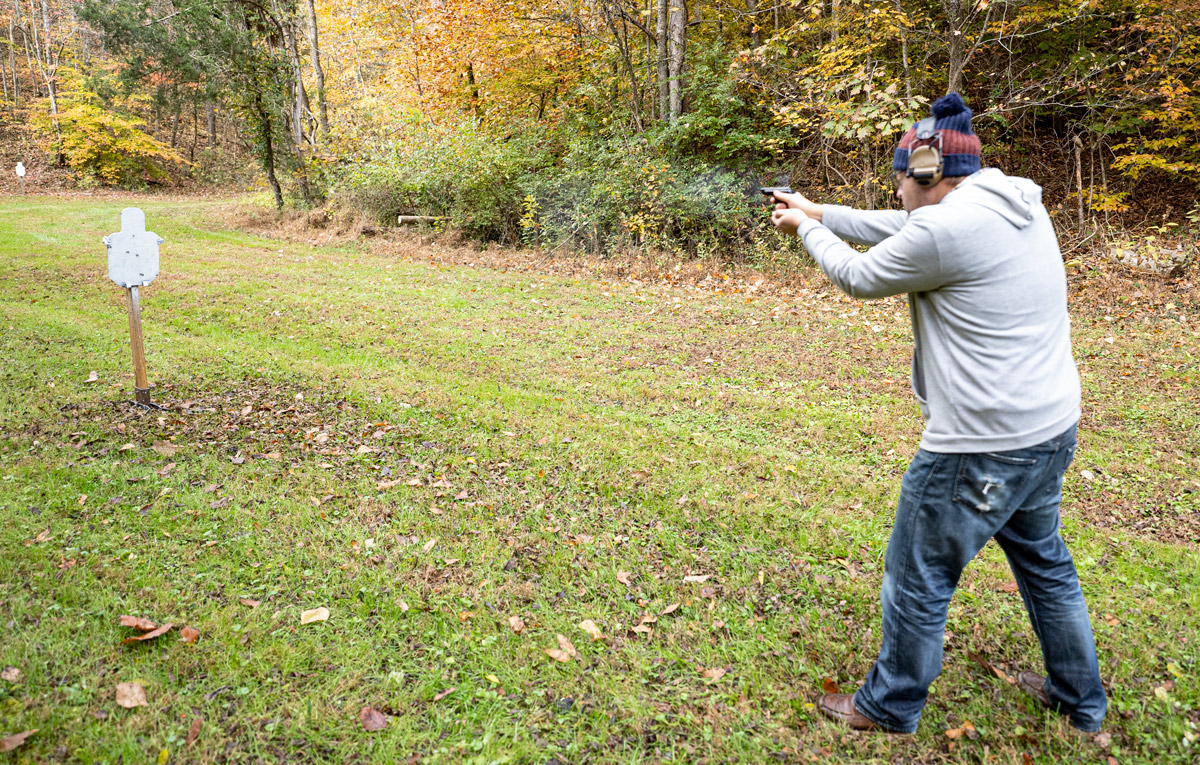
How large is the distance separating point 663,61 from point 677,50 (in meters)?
0.38

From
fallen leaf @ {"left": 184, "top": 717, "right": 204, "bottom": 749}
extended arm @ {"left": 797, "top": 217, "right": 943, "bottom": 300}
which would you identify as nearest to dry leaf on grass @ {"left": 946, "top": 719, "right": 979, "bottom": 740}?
extended arm @ {"left": 797, "top": 217, "right": 943, "bottom": 300}

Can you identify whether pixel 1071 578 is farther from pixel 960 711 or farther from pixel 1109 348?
pixel 1109 348

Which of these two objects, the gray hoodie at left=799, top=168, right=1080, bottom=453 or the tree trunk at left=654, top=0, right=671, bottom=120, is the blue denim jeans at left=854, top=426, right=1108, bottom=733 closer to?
the gray hoodie at left=799, top=168, right=1080, bottom=453

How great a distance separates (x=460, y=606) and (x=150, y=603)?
1445 mm

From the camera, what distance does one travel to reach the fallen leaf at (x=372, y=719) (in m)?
2.66

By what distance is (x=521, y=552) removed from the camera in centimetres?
388

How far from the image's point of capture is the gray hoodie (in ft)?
6.82

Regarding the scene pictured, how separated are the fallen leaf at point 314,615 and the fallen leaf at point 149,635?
0.55 m

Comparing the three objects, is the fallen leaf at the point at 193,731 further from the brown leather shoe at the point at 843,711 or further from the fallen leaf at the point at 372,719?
the brown leather shoe at the point at 843,711

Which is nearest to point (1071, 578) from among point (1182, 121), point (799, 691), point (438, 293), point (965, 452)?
point (965, 452)

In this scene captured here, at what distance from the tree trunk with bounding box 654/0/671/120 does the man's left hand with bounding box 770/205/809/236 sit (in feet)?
43.4

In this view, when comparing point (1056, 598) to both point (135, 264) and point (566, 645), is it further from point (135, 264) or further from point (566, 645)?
point (135, 264)

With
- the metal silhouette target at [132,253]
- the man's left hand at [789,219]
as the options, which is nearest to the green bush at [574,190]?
the metal silhouette target at [132,253]

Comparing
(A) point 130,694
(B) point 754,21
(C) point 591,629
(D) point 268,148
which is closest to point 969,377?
(C) point 591,629
